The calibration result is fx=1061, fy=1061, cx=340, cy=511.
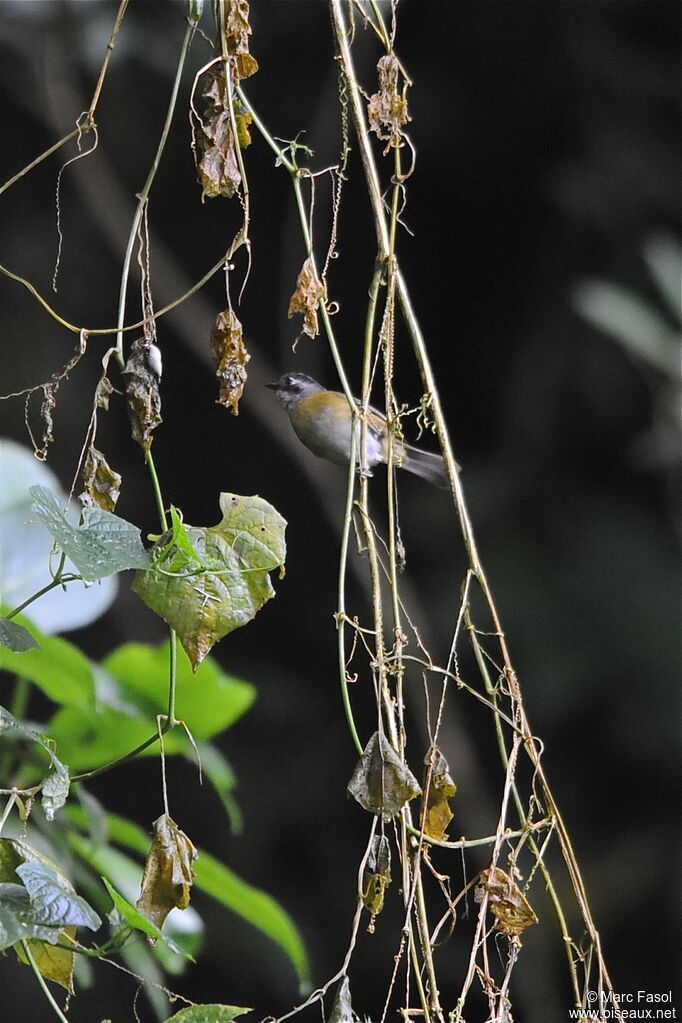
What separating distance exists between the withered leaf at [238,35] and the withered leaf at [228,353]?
146 mm

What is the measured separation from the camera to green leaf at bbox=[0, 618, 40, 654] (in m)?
0.59

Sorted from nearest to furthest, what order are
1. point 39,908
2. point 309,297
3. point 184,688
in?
point 39,908
point 309,297
point 184,688

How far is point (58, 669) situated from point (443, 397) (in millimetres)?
1214

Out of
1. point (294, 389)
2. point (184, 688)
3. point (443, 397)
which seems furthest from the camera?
point (443, 397)

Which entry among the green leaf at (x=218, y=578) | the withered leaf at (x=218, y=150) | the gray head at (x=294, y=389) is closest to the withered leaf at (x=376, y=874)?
the green leaf at (x=218, y=578)

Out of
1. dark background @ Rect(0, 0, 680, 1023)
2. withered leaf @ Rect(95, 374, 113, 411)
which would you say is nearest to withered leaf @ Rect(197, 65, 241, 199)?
withered leaf @ Rect(95, 374, 113, 411)

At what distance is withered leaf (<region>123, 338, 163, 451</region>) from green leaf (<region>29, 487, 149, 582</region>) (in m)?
0.05

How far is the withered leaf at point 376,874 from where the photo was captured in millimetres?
580

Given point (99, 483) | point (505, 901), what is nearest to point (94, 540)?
point (99, 483)

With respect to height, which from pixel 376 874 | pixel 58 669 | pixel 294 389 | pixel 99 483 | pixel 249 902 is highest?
pixel 294 389

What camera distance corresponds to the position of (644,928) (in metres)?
1.79

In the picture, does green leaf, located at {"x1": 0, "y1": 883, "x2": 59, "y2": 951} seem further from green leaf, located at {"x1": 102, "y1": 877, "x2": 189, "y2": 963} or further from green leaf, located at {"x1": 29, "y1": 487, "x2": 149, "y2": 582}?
green leaf, located at {"x1": 29, "y1": 487, "x2": 149, "y2": 582}

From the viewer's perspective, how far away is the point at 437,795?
2.02 feet

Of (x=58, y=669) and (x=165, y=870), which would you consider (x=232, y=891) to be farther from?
(x=165, y=870)
